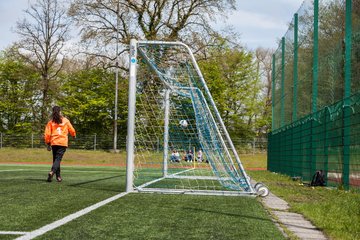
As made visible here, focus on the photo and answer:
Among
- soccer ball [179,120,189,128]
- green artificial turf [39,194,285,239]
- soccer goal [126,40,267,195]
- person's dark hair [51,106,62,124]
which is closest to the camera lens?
green artificial turf [39,194,285,239]

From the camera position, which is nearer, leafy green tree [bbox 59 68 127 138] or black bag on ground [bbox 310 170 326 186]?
black bag on ground [bbox 310 170 326 186]

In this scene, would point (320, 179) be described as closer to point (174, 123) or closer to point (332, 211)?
point (174, 123)

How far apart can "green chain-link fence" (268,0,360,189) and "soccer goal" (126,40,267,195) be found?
206cm

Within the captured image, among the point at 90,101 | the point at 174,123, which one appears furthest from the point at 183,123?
the point at 90,101

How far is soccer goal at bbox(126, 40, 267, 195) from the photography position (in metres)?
8.20

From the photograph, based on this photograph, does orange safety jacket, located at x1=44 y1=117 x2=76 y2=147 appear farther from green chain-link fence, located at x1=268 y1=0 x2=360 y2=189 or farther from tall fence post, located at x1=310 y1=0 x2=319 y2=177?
tall fence post, located at x1=310 y1=0 x2=319 y2=177

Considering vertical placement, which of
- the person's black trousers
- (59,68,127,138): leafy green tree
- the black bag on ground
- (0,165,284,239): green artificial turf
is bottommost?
(0,165,284,239): green artificial turf

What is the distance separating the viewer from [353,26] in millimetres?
8938

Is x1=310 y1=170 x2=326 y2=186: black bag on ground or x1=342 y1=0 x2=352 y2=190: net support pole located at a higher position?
x1=342 y1=0 x2=352 y2=190: net support pole

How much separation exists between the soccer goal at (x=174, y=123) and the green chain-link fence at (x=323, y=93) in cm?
206

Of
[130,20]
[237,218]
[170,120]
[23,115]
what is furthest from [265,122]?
[237,218]

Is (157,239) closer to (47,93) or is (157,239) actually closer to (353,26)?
(353,26)

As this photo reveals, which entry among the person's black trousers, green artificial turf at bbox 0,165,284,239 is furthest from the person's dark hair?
green artificial turf at bbox 0,165,284,239

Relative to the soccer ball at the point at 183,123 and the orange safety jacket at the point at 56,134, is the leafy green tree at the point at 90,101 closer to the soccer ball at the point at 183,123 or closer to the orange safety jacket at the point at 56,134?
the soccer ball at the point at 183,123
